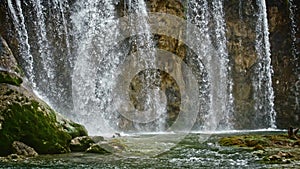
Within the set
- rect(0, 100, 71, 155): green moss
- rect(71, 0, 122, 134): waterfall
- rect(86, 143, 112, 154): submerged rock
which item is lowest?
rect(86, 143, 112, 154): submerged rock

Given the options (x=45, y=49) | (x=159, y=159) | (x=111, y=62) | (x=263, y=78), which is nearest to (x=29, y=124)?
(x=159, y=159)

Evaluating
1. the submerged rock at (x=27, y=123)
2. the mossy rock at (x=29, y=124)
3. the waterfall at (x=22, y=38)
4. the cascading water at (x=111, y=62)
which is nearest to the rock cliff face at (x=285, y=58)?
the cascading water at (x=111, y=62)

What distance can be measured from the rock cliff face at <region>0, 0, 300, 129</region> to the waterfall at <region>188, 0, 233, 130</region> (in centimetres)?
44

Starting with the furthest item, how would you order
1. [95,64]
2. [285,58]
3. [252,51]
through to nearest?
[285,58] → [252,51] → [95,64]

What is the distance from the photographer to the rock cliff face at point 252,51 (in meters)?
28.2

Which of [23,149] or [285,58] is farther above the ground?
[285,58]

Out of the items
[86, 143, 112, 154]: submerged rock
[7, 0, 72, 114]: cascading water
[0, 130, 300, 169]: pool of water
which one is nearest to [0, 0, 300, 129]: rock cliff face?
[7, 0, 72, 114]: cascading water

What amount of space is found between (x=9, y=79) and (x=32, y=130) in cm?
189

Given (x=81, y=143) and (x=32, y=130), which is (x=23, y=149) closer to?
(x=32, y=130)

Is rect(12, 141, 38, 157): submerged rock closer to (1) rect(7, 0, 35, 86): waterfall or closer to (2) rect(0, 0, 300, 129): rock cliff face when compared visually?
(1) rect(7, 0, 35, 86): waterfall

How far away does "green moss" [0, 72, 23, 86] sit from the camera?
1323 centimetres

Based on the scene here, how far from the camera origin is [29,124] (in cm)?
1243

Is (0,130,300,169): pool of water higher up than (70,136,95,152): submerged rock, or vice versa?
(70,136,95,152): submerged rock

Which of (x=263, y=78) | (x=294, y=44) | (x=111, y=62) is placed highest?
(x=294, y=44)
